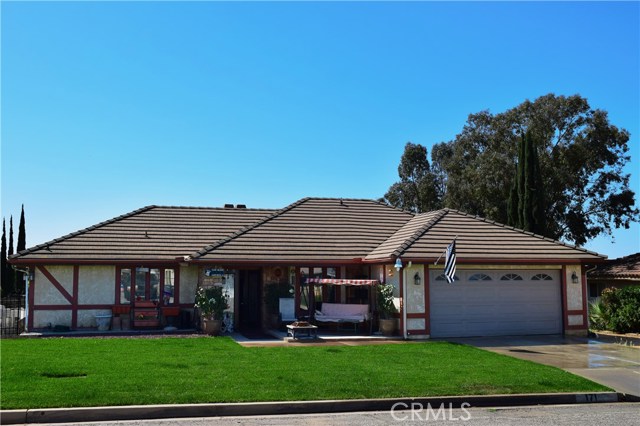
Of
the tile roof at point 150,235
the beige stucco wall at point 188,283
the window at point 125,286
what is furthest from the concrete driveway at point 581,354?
the window at point 125,286

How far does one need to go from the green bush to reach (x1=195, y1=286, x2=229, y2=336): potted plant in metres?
13.7

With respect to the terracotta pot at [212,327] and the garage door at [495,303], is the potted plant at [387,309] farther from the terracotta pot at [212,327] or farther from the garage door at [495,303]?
the terracotta pot at [212,327]

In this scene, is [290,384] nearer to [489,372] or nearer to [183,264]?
[489,372]

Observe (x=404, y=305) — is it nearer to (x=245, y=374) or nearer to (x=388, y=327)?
(x=388, y=327)

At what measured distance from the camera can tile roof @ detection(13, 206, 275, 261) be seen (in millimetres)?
22141

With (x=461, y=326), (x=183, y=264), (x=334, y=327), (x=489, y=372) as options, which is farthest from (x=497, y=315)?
(x=183, y=264)

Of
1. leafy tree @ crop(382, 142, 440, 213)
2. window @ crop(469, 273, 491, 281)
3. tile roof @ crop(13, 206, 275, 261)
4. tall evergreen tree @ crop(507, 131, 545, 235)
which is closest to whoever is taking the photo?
window @ crop(469, 273, 491, 281)

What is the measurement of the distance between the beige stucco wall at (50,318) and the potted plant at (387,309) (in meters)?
11.2

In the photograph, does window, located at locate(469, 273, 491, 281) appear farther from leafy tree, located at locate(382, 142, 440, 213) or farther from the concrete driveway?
leafy tree, located at locate(382, 142, 440, 213)

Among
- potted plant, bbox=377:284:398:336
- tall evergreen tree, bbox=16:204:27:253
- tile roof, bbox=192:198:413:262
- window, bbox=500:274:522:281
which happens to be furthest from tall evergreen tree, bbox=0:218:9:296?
window, bbox=500:274:522:281

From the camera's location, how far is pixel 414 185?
57.2 metres

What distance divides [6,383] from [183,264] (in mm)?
11823

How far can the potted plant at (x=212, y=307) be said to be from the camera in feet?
65.7

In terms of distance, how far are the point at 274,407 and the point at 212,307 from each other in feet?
35.7
